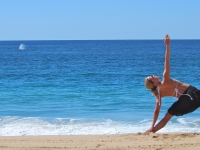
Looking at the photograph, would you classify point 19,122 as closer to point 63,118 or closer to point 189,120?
point 63,118

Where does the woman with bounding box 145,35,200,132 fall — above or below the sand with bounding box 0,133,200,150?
above

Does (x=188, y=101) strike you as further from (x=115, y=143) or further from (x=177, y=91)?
(x=115, y=143)

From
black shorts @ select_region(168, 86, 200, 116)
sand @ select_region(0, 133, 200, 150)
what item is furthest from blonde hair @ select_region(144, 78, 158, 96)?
sand @ select_region(0, 133, 200, 150)

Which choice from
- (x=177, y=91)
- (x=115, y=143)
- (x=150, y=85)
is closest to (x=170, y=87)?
(x=177, y=91)

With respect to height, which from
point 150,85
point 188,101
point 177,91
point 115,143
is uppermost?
point 150,85

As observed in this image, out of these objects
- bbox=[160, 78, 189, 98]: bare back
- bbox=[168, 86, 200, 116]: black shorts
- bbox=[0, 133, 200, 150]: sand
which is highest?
bbox=[160, 78, 189, 98]: bare back

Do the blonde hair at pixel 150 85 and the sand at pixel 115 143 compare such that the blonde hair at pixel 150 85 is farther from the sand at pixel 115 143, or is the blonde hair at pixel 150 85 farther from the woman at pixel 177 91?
the sand at pixel 115 143

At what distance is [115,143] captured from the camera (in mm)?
7289

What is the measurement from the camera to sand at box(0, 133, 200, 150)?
22.8 ft

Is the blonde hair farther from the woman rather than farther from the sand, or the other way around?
the sand

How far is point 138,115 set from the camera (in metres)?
13.3

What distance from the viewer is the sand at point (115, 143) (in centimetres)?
695

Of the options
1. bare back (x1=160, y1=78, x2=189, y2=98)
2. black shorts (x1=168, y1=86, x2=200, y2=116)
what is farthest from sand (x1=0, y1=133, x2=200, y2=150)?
bare back (x1=160, y1=78, x2=189, y2=98)

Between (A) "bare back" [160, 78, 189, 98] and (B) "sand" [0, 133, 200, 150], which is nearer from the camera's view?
(B) "sand" [0, 133, 200, 150]
